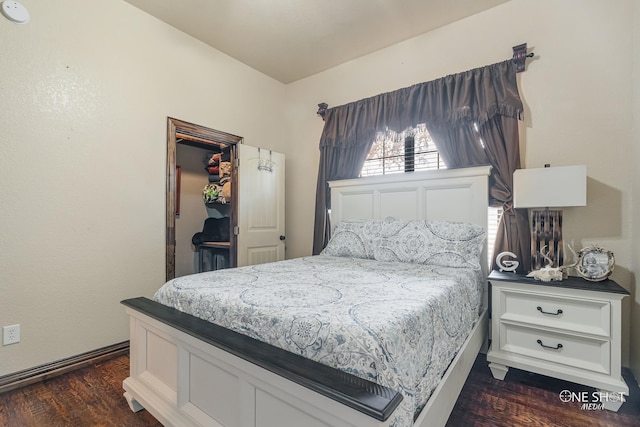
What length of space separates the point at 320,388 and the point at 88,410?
5.55ft

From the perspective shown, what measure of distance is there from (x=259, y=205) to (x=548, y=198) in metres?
2.76

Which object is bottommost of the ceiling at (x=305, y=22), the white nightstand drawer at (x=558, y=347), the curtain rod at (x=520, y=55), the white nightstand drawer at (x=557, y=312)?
the white nightstand drawer at (x=558, y=347)

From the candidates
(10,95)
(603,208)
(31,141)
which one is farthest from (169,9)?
(603,208)

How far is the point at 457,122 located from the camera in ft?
8.79

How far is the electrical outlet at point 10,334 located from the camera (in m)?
1.98

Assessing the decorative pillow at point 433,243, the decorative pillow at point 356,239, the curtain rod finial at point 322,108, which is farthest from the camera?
the curtain rod finial at point 322,108

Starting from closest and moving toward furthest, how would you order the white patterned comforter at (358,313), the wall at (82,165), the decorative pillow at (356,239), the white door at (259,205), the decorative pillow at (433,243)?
the white patterned comforter at (358,313) → the wall at (82,165) → the decorative pillow at (433,243) → the decorative pillow at (356,239) → the white door at (259,205)

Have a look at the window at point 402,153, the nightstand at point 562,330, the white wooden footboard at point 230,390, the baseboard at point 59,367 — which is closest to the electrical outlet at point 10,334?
the baseboard at point 59,367

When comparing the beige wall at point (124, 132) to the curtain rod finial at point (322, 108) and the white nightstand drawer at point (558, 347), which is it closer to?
the white nightstand drawer at point (558, 347)

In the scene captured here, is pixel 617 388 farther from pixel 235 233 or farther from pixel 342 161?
pixel 235 233

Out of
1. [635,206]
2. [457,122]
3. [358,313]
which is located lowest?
[358,313]

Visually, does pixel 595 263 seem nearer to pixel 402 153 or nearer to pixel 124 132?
pixel 402 153

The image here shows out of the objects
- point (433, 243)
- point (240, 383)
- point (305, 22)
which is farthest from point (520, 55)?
point (240, 383)

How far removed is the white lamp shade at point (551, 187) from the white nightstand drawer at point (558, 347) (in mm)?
847
